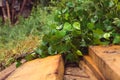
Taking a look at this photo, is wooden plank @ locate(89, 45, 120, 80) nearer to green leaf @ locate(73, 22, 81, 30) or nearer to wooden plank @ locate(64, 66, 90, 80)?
wooden plank @ locate(64, 66, 90, 80)

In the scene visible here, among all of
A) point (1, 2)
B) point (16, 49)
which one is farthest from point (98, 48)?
point (1, 2)

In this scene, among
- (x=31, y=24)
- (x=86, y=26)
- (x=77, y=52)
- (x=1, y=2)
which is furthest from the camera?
(x=1, y=2)

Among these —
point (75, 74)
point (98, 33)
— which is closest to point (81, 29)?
point (98, 33)

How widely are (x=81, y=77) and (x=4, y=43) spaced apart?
4220mm

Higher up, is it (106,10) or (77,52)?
(106,10)

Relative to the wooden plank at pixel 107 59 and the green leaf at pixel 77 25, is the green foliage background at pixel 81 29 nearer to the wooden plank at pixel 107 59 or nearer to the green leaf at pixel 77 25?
the green leaf at pixel 77 25

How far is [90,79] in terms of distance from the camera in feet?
5.66

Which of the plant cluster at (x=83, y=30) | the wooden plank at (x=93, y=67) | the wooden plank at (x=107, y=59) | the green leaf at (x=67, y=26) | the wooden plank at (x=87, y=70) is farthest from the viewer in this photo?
the green leaf at (x=67, y=26)

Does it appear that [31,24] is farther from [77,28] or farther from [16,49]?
[77,28]

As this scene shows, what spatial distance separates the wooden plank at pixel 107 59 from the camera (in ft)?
4.61

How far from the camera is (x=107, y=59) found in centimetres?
159

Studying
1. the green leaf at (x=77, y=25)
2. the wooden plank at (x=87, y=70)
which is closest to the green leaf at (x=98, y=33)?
the green leaf at (x=77, y=25)

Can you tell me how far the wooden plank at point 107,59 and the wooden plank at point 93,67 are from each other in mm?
25

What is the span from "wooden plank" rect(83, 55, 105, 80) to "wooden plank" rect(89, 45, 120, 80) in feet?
0.08
